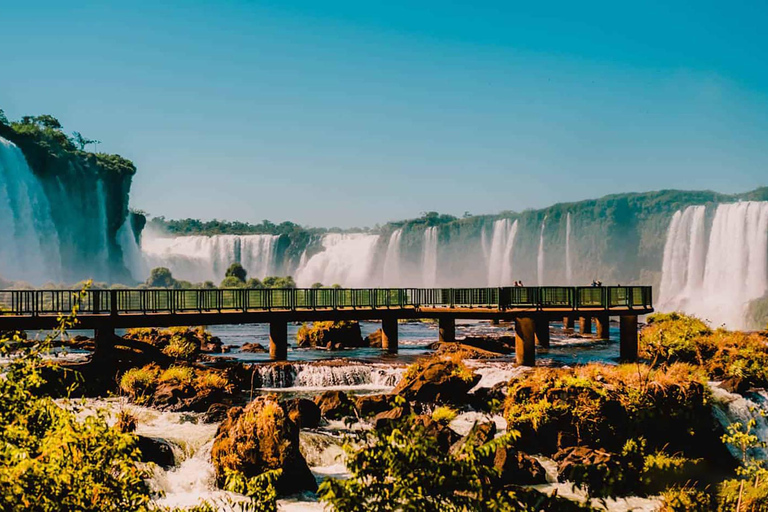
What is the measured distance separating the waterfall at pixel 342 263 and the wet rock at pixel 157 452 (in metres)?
81.5

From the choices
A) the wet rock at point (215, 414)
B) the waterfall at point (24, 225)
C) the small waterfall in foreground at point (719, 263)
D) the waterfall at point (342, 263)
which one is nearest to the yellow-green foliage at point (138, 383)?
the wet rock at point (215, 414)

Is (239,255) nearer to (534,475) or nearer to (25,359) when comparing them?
(534,475)

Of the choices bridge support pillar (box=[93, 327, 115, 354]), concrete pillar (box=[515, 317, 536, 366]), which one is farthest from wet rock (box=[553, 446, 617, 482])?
bridge support pillar (box=[93, 327, 115, 354])

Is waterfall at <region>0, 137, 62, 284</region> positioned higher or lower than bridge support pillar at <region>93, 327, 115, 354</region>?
higher

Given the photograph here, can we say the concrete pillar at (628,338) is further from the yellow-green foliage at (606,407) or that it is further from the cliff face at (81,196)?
the cliff face at (81,196)

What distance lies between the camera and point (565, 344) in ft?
133

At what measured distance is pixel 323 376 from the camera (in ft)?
86.9

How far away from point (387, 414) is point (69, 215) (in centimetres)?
8589

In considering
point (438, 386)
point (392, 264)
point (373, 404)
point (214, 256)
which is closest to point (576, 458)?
point (373, 404)

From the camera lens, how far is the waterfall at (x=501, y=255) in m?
89.2

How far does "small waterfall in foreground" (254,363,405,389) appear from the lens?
85.5ft

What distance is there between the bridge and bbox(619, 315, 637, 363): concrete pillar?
0.14 ft

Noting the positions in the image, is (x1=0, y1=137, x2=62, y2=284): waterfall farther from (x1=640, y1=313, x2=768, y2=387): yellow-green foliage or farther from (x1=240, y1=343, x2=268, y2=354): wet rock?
(x1=640, y1=313, x2=768, y2=387): yellow-green foliage

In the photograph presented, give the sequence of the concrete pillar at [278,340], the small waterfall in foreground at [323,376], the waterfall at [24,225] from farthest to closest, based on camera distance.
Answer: the waterfall at [24,225], the concrete pillar at [278,340], the small waterfall in foreground at [323,376]
